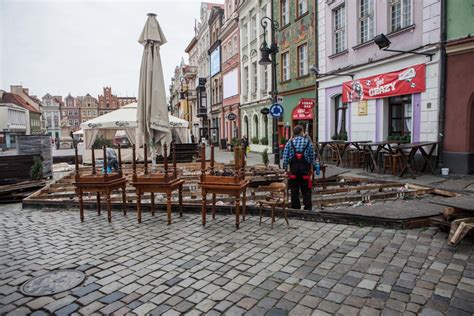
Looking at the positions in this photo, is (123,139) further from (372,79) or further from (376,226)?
(376,226)

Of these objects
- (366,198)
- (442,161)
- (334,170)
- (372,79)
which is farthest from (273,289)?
(372,79)

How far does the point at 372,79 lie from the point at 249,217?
9.72 meters

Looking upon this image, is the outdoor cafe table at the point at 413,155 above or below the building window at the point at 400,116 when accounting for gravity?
below

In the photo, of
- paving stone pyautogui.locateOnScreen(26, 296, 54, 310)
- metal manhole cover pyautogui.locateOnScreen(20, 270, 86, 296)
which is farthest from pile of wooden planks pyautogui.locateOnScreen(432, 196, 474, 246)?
paving stone pyautogui.locateOnScreen(26, 296, 54, 310)

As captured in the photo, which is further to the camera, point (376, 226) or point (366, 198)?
point (366, 198)

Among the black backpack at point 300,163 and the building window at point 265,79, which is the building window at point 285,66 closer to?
the building window at point 265,79

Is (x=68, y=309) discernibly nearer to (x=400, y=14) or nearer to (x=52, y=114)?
(x=400, y=14)

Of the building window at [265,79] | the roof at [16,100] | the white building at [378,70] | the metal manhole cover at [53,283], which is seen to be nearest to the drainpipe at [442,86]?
the white building at [378,70]

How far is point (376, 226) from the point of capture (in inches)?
221

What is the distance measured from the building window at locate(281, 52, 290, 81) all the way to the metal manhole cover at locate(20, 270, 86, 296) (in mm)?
18861

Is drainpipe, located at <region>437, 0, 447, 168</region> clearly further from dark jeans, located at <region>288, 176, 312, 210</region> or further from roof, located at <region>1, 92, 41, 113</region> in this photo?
roof, located at <region>1, 92, 41, 113</region>

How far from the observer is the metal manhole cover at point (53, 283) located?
12.0 ft

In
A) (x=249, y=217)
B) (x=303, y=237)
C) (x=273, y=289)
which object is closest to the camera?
(x=273, y=289)

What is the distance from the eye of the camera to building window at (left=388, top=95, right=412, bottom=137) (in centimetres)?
1263
